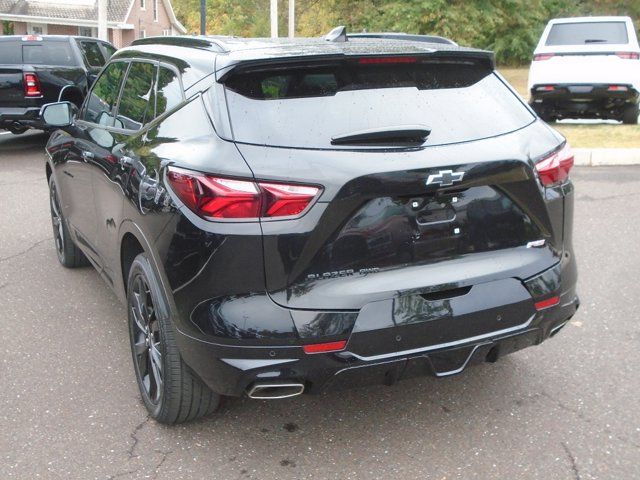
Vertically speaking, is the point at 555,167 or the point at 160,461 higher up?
the point at 555,167

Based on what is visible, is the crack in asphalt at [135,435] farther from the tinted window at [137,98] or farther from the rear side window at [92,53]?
the rear side window at [92,53]

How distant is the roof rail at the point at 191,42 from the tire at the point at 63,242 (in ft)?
5.89

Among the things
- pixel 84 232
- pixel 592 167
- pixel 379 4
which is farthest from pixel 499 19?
pixel 84 232

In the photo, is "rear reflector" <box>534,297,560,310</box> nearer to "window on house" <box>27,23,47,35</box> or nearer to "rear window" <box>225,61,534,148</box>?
"rear window" <box>225,61,534,148</box>

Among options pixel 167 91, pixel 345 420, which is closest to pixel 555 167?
pixel 345 420

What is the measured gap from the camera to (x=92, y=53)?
1295 centimetres

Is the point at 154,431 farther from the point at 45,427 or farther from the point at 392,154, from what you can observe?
the point at 392,154

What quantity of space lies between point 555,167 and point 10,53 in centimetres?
1093

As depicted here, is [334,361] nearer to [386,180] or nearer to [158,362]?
[386,180]

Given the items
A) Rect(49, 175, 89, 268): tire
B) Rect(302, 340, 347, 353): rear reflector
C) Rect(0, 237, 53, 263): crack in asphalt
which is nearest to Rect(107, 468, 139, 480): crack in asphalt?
Rect(302, 340, 347, 353): rear reflector

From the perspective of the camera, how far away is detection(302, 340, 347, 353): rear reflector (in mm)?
2725

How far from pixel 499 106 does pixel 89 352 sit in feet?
8.70

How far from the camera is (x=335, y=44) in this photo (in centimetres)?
345

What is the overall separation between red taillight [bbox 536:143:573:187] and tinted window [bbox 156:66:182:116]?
5.30ft
